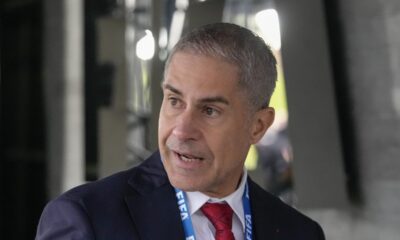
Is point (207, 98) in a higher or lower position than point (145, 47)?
lower

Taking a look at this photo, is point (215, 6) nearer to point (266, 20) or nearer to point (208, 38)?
point (266, 20)

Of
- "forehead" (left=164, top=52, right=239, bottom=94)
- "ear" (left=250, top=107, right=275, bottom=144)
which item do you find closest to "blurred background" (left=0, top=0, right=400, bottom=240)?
"ear" (left=250, top=107, right=275, bottom=144)

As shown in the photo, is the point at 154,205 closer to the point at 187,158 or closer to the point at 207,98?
the point at 187,158

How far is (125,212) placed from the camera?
1674mm

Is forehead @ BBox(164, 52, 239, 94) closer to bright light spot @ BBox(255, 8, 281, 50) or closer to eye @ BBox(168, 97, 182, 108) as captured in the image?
eye @ BBox(168, 97, 182, 108)

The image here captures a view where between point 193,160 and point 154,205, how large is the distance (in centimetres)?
18

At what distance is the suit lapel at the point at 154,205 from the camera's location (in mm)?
1657

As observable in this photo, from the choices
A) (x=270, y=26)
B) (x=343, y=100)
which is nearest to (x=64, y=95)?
(x=270, y=26)

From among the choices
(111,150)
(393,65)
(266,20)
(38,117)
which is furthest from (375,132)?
(38,117)

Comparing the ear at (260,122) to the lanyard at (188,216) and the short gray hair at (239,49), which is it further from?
the lanyard at (188,216)

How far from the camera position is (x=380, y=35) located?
11.6 feet

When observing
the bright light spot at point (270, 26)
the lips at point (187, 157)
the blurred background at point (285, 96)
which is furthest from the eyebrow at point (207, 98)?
the bright light spot at point (270, 26)

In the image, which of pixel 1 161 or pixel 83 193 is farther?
pixel 1 161

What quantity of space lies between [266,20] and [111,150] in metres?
2.12
